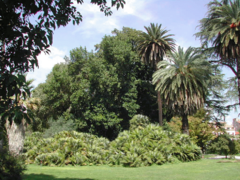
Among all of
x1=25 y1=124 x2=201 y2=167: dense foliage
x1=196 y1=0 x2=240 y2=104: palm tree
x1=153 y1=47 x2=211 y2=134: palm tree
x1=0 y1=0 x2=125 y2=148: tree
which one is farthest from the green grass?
x1=196 y1=0 x2=240 y2=104: palm tree

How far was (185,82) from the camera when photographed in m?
21.5

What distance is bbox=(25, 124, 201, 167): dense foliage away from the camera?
49.6 feet

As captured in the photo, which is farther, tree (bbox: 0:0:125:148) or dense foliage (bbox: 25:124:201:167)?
dense foliage (bbox: 25:124:201:167)

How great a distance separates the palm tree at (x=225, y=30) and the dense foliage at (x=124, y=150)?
992 centimetres

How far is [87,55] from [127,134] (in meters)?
19.4

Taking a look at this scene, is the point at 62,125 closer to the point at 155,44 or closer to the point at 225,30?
the point at 155,44

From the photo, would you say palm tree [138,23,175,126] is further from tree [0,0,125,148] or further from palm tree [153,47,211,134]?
tree [0,0,125,148]

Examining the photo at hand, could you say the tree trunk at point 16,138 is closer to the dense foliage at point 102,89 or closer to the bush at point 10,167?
the bush at point 10,167

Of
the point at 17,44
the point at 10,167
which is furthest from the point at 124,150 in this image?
the point at 17,44

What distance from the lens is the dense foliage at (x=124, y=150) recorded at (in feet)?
49.6

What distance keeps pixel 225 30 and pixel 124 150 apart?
14.3 m

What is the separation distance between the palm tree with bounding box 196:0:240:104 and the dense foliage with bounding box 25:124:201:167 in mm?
9923

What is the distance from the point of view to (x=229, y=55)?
893 inches

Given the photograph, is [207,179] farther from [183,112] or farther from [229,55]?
[229,55]
